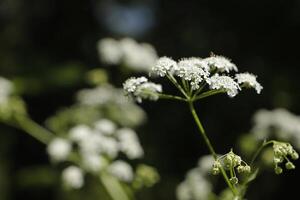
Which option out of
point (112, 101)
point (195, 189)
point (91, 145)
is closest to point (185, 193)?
point (195, 189)

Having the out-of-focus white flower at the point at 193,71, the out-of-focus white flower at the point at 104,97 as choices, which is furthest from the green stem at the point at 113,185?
the out-of-focus white flower at the point at 193,71

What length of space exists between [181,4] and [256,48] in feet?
6.68

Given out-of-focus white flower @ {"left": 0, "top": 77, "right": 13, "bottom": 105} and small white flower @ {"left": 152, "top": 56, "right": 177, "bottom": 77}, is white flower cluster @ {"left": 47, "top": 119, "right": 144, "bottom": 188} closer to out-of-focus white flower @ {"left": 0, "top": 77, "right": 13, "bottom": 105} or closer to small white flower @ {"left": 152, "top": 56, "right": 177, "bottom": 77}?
out-of-focus white flower @ {"left": 0, "top": 77, "right": 13, "bottom": 105}

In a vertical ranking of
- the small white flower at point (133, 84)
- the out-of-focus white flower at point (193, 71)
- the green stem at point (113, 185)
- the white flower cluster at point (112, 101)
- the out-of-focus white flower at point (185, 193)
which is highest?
the white flower cluster at point (112, 101)

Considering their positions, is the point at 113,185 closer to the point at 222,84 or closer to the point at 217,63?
the point at 217,63

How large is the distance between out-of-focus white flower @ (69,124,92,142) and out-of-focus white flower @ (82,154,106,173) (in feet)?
0.64

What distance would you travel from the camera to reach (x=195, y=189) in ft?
16.7

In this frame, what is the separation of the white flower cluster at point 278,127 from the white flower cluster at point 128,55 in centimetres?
122

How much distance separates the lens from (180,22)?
11070 mm

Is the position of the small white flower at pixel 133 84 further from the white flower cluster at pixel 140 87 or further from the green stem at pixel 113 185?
the green stem at pixel 113 185

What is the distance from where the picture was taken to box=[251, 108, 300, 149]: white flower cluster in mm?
5483

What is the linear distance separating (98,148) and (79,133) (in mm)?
252

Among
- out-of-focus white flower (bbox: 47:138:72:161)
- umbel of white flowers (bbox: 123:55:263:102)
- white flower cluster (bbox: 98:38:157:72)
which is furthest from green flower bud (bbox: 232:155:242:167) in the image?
white flower cluster (bbox: 98:38:157:72)

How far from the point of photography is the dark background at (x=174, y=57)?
30.6 ft
